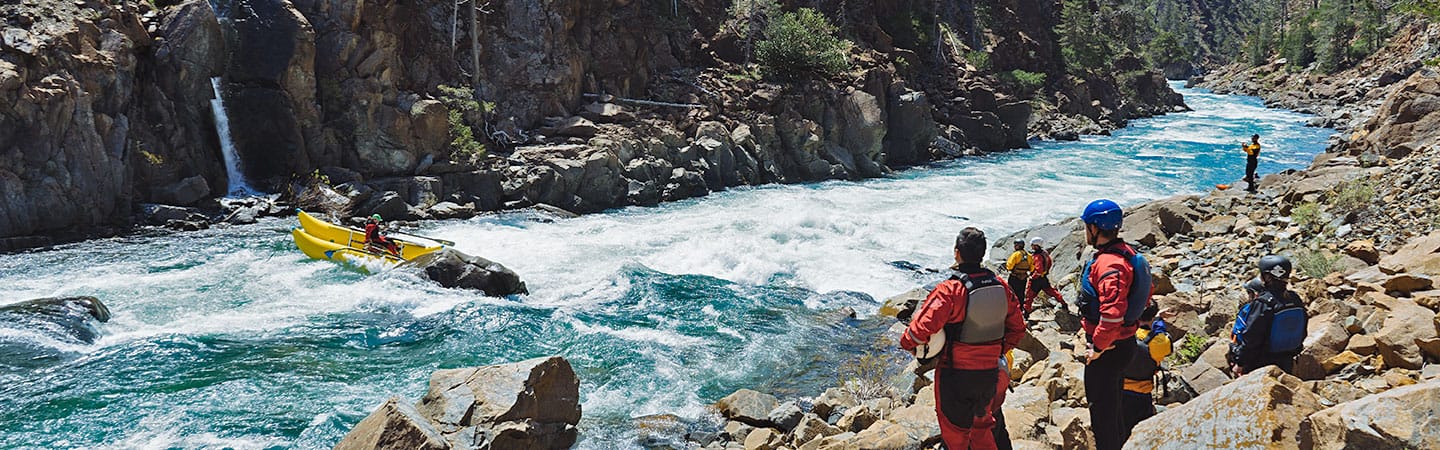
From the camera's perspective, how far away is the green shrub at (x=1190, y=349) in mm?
6871

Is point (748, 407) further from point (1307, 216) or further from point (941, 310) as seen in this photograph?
point (1307, 216)

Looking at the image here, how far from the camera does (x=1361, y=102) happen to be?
44.8 meters

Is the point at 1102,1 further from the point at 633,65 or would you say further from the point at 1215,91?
the point at 633,65

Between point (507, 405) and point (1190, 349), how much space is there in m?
5.47

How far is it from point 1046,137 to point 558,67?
24805mm

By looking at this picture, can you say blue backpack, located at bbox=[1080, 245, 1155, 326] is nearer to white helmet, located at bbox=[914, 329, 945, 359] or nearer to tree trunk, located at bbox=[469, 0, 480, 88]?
white helmet, located at bbox=[914, 329, 945, 359]

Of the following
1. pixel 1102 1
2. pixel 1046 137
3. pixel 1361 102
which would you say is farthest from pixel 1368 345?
pixel 1102 1

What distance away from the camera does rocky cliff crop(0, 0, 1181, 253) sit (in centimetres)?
1538

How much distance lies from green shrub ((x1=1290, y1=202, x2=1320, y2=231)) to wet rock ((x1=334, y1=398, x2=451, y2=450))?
1019cm

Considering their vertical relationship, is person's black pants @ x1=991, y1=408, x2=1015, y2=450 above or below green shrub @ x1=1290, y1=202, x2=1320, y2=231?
above

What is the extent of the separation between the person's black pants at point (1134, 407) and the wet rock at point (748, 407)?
330 cm

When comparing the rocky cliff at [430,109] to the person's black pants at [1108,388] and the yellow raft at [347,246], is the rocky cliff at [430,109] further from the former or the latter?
the person's black pants at [1108,388]

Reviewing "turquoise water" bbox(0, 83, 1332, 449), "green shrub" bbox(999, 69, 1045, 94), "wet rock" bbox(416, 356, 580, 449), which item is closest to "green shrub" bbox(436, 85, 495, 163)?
"turquoise water" bbox(0, 83, 1332, 449)

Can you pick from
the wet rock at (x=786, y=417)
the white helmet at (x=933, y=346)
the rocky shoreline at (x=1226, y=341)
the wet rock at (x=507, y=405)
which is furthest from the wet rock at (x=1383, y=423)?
the wet rock at (x=507, y=405)
